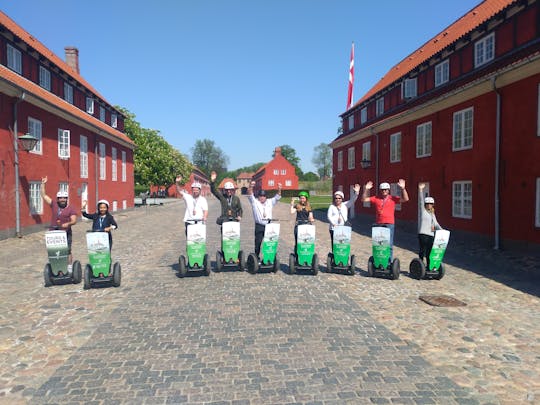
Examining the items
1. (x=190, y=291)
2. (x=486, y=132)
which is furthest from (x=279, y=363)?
(x=486, y=132)

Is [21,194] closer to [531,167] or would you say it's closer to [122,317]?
[122,317]

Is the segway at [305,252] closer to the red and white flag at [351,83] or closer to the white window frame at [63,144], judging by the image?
the white window frame at [63,144]

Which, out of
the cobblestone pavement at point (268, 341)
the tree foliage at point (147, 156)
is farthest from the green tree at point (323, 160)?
the cobblestone pavement at point (268, 341)

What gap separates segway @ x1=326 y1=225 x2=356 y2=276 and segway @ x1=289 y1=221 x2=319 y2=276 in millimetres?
419

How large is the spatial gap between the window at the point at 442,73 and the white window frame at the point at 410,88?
200 cm

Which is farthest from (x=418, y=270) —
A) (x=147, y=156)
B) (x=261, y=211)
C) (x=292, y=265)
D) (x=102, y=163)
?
(x=147, y=156)

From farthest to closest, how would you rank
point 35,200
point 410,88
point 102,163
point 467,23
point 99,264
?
1. point 102,163
2. point 410,88
3. point 467,23
4. point 35,200
5. point 99,264

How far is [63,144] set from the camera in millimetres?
19844

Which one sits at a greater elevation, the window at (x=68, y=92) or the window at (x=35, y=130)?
the window at (x=68, y=92)

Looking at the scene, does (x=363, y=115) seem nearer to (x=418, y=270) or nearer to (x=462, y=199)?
(x=462, y=199)

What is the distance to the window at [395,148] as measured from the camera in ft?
65.9

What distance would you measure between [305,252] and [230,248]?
1697mm

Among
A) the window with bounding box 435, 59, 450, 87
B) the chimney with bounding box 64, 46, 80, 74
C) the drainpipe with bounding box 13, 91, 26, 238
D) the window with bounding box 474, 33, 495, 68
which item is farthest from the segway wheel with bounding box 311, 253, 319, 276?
the chimney with bounding box 64, 46, 80, 74

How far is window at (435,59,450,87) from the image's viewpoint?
16625mm
